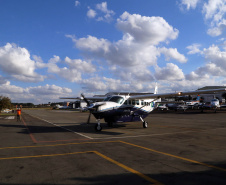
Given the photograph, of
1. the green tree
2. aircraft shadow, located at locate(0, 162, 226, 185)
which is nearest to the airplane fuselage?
aircraft shadow, located at locate(0, 162, 226, 185)

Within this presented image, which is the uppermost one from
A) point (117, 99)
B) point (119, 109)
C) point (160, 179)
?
point (117, 99)

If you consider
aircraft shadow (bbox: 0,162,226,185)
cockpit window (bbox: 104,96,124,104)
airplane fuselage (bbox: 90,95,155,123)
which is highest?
cockpit window (bbox: 104,96,124,104)

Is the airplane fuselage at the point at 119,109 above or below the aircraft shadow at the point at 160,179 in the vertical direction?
above

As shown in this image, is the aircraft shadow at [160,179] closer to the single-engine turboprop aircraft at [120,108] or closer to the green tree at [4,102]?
the single-engine turboprop aircraft at [120,108]

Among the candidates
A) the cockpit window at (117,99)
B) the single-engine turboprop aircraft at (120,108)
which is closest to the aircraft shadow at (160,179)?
the single-engine turboprop aircraft at (120,108)

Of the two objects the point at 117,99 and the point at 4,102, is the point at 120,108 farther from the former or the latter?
the point at 4,102

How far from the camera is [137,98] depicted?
1669 cm

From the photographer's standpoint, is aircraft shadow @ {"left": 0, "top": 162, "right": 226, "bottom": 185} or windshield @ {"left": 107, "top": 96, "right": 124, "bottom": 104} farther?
windshield @ {"left": 107, "top": 96, "right": 124, "bottom": 104}

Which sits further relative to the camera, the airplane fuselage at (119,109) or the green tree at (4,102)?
the green tree at (4,102)

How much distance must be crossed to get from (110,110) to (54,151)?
7.09 metres

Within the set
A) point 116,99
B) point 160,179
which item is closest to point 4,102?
point 116,99

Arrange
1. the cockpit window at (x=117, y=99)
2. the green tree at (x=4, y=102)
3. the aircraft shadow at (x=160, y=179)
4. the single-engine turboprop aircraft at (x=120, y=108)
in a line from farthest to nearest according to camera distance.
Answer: the green tree at (x=4, y=102), the cockpit window at (x=117, y=99), the single-engine turboprop aircraft at (x=120, y=108), the aircraft shadow at (x=160, y=179)

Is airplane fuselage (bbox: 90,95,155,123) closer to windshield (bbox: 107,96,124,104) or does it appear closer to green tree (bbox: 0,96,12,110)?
windshield (bbox: 107,96,124,104)

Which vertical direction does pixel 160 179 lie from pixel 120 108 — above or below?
below
